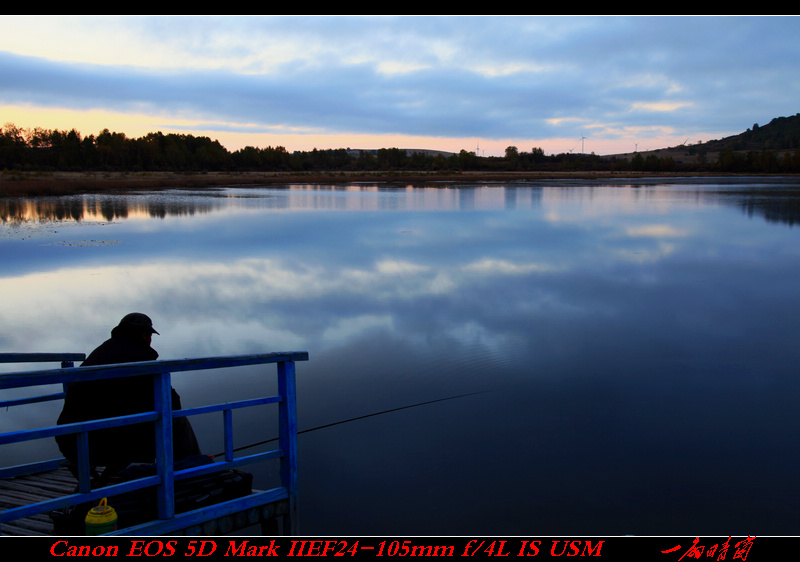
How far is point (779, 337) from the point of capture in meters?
9.20

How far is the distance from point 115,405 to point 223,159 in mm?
113757

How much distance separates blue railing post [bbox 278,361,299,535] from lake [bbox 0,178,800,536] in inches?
22.5

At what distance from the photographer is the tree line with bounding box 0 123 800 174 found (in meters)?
88.6

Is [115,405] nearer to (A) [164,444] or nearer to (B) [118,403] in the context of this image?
(B) [118,403]

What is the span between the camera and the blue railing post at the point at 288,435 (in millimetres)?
4258

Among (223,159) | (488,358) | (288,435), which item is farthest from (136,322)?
(223,159)

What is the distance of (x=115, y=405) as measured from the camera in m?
3.76

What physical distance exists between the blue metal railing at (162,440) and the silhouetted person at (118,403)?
0.63 feet

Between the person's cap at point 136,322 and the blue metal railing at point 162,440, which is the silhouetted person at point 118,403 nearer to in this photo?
the person's cap at point 136,322

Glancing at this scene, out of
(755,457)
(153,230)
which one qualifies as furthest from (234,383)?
(153,230)

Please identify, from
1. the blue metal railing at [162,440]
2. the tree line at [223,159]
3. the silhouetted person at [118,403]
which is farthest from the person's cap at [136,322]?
the tree line at [223,159]

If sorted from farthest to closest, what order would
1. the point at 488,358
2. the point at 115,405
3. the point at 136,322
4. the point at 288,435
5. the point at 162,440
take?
1. the point at 488,358
2. the point at 288,435
3. the point at 136,322
4. the point at 115,405
5. the point at 162,440

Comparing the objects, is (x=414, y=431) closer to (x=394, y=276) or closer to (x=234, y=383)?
(x=234, y=383)
